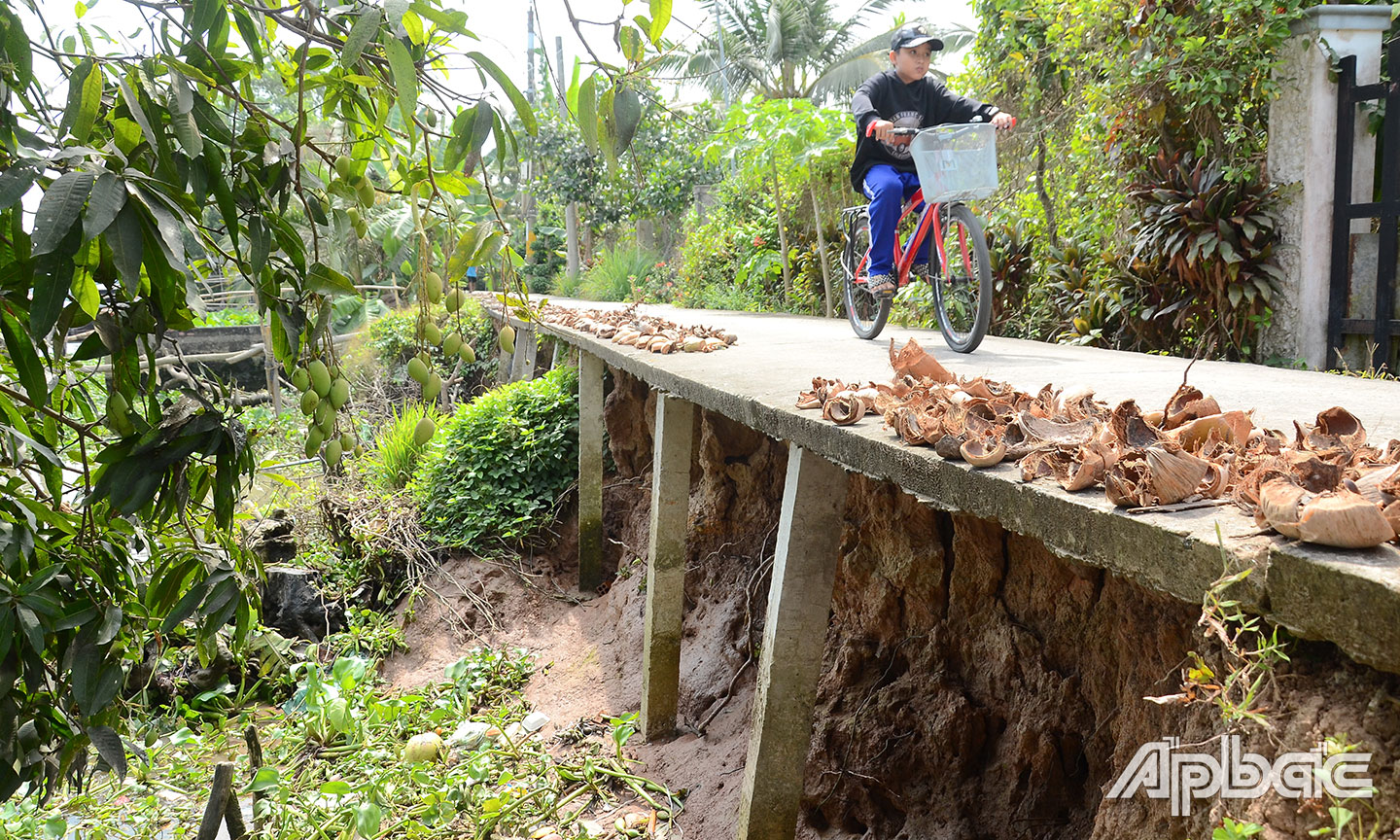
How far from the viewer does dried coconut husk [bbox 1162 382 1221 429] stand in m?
1.71

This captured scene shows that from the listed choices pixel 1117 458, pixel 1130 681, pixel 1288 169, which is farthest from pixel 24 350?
pixel 1288 169

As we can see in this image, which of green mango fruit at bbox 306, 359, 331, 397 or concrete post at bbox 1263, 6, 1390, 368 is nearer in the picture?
green mango fruit at bbox 306, 359, 331, 397

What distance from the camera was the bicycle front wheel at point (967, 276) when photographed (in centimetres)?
450

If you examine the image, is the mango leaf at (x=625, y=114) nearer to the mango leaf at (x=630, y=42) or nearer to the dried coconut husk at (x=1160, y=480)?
the mango leaf at (x=630, y=42)

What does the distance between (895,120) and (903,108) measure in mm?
142

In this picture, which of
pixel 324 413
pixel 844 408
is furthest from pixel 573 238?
pixel 324 413

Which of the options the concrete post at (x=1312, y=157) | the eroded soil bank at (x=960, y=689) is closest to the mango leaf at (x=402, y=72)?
the eroded soil bank at (x=960, y=689)

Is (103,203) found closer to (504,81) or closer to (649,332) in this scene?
(504,81)

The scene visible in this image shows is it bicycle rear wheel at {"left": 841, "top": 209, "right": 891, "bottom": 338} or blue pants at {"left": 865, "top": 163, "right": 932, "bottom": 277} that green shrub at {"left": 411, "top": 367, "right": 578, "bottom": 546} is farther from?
blue pants at {"left": 865, "top": 163, "right": 932, "bottom": 277}

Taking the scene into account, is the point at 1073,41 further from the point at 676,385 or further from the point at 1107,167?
the point at 676,385

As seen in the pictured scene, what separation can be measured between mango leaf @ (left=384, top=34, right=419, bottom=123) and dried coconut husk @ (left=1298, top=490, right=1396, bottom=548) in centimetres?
117

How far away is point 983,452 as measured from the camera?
173 centimetres

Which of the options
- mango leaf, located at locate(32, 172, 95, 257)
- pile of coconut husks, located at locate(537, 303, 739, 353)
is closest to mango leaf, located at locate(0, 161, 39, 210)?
mango leaf, located at locate(32, 172, 95, 257)

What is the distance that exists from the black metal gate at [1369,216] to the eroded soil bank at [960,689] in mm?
3245
